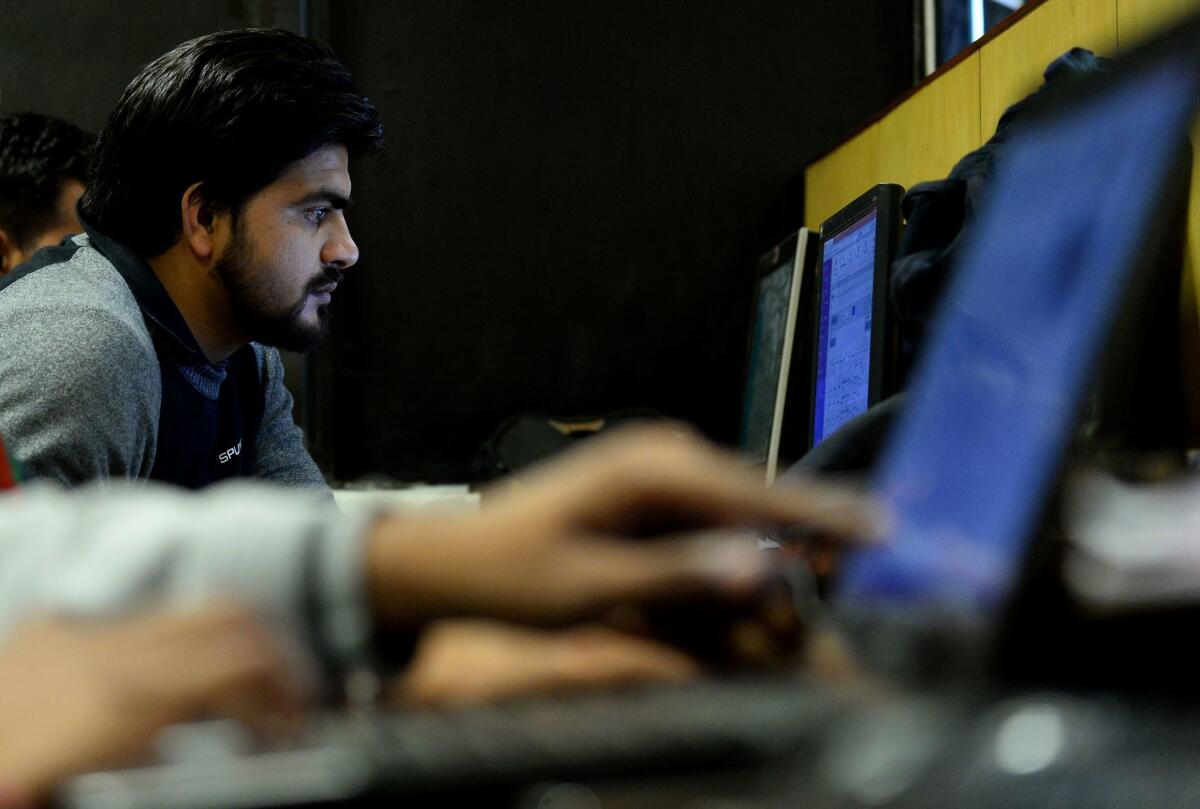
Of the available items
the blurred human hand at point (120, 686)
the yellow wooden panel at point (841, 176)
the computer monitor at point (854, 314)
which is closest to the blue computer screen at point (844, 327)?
the computer monitor at point (854, 314)

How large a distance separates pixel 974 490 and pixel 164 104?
1.62 metres

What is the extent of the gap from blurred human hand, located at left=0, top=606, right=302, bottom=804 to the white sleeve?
0.05 feet

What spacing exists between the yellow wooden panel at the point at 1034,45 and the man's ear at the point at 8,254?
7.09 ft

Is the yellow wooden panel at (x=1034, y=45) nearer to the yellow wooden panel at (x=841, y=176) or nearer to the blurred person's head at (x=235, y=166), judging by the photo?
the yellow wooden panel at (x=841, y=176)

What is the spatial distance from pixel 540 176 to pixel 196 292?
156 centimetres

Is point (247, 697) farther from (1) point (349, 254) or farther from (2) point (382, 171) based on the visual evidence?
(2) point (382, 171)

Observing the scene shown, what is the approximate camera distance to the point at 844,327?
1455 mm

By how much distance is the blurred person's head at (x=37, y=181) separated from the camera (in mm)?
2502

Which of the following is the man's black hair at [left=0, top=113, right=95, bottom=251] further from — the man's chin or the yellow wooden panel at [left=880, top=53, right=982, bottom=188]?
the yellow wooden panel at [left=880, top=53, right=982, bottom=188]

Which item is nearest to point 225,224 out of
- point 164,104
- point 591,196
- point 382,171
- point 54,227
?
point 164,104

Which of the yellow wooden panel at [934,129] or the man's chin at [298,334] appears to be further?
the yellow wooden panel at [934,129]

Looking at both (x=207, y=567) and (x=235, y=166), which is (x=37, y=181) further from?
(x=207, y=567)

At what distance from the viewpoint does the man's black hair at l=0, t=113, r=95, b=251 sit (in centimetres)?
250

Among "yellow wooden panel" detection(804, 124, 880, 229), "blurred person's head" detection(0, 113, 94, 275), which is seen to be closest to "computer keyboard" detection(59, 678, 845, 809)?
"yellow wooden panel" detection(804, 124, 880, 229)
